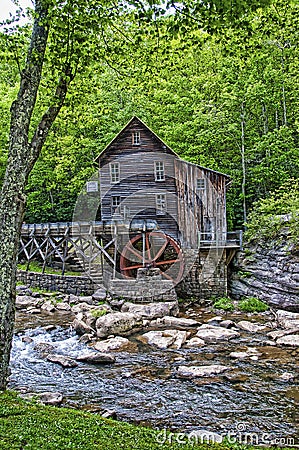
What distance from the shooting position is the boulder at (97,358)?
867 centimetres

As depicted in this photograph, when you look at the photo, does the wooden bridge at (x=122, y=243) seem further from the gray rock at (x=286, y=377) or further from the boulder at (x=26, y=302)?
the gray rock at (x=286, y=377)

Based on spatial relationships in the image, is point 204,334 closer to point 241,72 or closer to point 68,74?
point 68,74

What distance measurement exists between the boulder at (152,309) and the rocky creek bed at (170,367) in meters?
0.05

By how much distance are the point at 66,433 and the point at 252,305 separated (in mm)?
11589

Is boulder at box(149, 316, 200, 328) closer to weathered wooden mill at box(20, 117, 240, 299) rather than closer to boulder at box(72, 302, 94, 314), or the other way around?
weathered wooden mill at box(20, 117, 240, 299)

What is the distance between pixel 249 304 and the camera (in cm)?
1427

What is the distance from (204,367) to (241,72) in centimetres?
1788

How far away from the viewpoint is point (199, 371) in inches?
311

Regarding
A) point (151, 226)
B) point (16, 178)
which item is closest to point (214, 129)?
point (151, 226)

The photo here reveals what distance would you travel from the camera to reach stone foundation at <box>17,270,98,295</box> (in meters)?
15.7

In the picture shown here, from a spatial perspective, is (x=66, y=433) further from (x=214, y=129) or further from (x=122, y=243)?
(x=214, y=129)

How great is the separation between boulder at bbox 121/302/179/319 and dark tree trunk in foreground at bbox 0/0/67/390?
7.87 m

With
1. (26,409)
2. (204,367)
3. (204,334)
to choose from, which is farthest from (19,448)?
(204,334)

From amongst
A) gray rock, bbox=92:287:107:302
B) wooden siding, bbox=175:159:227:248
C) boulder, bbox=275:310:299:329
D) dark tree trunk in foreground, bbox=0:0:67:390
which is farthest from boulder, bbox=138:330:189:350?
wooden siding, bbox=175:159:227:248
